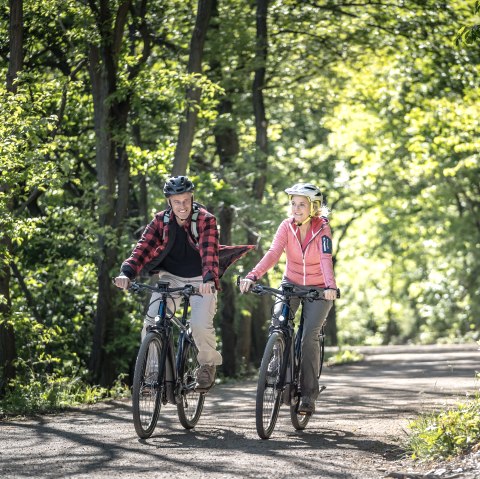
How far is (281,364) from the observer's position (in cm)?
837

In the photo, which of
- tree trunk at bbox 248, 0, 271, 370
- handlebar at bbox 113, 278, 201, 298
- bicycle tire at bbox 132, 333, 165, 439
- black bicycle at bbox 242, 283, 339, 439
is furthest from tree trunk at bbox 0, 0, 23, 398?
tree trunk at bbox 248, 0, 271, 370

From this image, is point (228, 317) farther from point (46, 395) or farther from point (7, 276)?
point (46, 395)

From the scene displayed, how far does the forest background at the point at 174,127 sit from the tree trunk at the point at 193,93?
28 mm

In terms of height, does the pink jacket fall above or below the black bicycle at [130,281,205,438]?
above

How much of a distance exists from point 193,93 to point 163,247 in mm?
7421

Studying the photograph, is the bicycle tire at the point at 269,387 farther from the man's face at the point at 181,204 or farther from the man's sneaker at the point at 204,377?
the man's face at the point at 181,204

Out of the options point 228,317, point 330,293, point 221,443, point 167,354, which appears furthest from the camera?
point 228,317

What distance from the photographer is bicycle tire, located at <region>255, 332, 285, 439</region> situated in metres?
7.97

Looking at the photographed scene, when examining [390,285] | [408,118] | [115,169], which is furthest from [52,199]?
[390,285]

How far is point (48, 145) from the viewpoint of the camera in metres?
12.0

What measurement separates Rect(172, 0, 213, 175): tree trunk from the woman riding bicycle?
696 centimetres

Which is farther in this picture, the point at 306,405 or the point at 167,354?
the point at 306,405

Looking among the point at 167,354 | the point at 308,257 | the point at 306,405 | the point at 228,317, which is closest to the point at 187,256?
A: the point at 167,354

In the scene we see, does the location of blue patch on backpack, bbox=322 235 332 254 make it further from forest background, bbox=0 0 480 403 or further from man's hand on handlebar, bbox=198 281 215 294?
forest background, bbox=0 0 480 403
